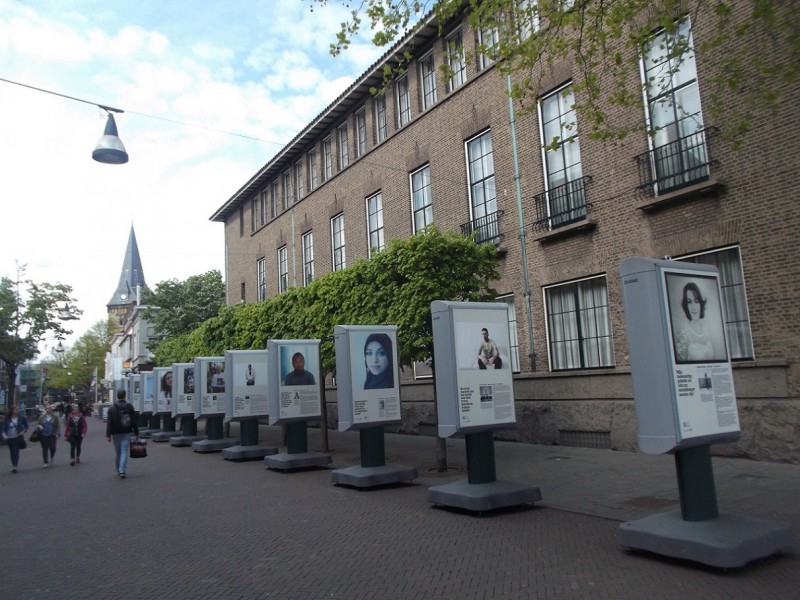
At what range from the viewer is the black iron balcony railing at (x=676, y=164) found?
39.2 ft

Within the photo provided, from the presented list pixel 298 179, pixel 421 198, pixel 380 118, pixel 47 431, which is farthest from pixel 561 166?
pixel 298 179

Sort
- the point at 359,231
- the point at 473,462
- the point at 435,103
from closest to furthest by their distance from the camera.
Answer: the point at 473,462, the point at 435,103, the point at 359,231

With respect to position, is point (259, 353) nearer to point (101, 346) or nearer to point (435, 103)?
point (435, 103)

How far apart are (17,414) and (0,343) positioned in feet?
57.3

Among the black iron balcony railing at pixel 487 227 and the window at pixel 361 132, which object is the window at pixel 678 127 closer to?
the black iron balcony railing at pixel 487 227

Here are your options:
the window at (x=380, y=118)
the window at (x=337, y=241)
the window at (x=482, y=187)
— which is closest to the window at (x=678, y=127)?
the window at (x=482, y=187)

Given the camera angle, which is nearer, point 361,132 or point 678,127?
point 678,127

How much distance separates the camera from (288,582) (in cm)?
571

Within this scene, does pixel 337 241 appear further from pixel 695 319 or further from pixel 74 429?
pixel 695 319

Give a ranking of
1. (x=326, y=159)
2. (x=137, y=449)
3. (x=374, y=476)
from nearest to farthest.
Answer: (x=374, y=476) → (x=137, y=449) → (x=326, y=159)

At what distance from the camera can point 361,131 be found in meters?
24.4

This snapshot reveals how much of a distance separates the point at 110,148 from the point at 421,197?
1064cm

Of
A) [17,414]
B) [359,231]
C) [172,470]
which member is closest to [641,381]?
[172,470]

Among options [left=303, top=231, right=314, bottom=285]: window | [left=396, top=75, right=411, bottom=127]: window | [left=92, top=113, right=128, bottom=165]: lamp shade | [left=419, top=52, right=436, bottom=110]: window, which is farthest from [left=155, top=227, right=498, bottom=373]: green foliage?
[left=303, top=231, right=314, bottom=285]: window
